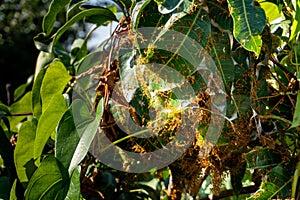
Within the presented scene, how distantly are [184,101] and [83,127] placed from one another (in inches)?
5.5

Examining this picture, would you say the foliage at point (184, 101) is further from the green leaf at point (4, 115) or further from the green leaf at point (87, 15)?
the green leaf at point (4, 115)

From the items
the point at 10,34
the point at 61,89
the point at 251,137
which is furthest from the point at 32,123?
the point at 10,34

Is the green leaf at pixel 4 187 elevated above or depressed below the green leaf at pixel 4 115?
below

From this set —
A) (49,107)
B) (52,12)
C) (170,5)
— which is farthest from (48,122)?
(170,5)

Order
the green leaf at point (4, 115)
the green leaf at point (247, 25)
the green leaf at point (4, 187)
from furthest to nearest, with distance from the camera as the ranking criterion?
the green leaf at point (4, 115), the green leaf at point (4, 187), the green leaf at point (247, 25)

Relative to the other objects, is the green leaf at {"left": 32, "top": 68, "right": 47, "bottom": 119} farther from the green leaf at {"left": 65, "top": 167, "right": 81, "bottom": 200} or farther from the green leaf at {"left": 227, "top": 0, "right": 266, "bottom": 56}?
the green leaf at {"left": 227, "top": 0, "right": 266, "bottom": 56}

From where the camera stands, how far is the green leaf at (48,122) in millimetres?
671

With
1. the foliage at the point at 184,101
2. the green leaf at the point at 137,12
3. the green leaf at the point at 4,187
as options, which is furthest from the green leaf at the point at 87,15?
the green leaf at the point at 4,187

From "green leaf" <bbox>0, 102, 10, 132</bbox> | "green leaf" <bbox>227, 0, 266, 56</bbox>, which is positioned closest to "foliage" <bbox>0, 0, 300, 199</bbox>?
"green leaf" <bbox>227, 0, 266, 56</bbox>

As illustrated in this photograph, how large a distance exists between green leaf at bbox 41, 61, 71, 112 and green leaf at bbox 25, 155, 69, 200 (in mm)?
129

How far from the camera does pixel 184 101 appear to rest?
1.83 ft

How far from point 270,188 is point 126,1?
28cm

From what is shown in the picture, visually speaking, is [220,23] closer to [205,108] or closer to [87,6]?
[205,108]

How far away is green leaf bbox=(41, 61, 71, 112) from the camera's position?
0.73m
